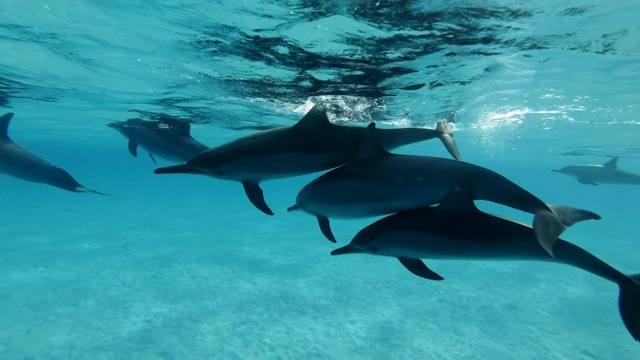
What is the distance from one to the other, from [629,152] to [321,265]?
91.0 feet

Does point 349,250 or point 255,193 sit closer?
point 349,250

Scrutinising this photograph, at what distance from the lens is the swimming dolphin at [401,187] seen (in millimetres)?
4375

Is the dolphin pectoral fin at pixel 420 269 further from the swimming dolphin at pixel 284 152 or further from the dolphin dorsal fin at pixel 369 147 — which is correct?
the swimming dolphin at pixel 284 152

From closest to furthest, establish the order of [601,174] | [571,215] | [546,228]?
[546,228] → [571,215] → [601,174]

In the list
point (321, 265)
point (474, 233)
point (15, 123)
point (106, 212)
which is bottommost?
point (106, 212)

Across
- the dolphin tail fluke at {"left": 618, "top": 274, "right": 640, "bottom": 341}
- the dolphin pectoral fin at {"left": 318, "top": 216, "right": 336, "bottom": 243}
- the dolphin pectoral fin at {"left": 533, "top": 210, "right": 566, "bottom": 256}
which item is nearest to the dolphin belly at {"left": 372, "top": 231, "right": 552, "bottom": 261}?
the dolphin pectoral fin at {"left": 533, "top": 210, "right": 566, "bottom": 256}

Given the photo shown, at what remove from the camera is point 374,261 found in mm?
16766

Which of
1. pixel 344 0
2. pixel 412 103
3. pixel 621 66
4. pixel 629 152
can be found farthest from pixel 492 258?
pixel 629 152

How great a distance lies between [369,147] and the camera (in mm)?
4965

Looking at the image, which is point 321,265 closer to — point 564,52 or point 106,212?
point 564,52

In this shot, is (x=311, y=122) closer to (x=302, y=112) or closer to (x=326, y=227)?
(x=326, y=227)

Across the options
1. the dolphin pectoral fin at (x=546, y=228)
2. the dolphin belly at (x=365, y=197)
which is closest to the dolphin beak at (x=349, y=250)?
the dolphin belly at (x=365, y=197)

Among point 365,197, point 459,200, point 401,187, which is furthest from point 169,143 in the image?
point 459,200

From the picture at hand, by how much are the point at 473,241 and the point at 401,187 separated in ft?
3.53
